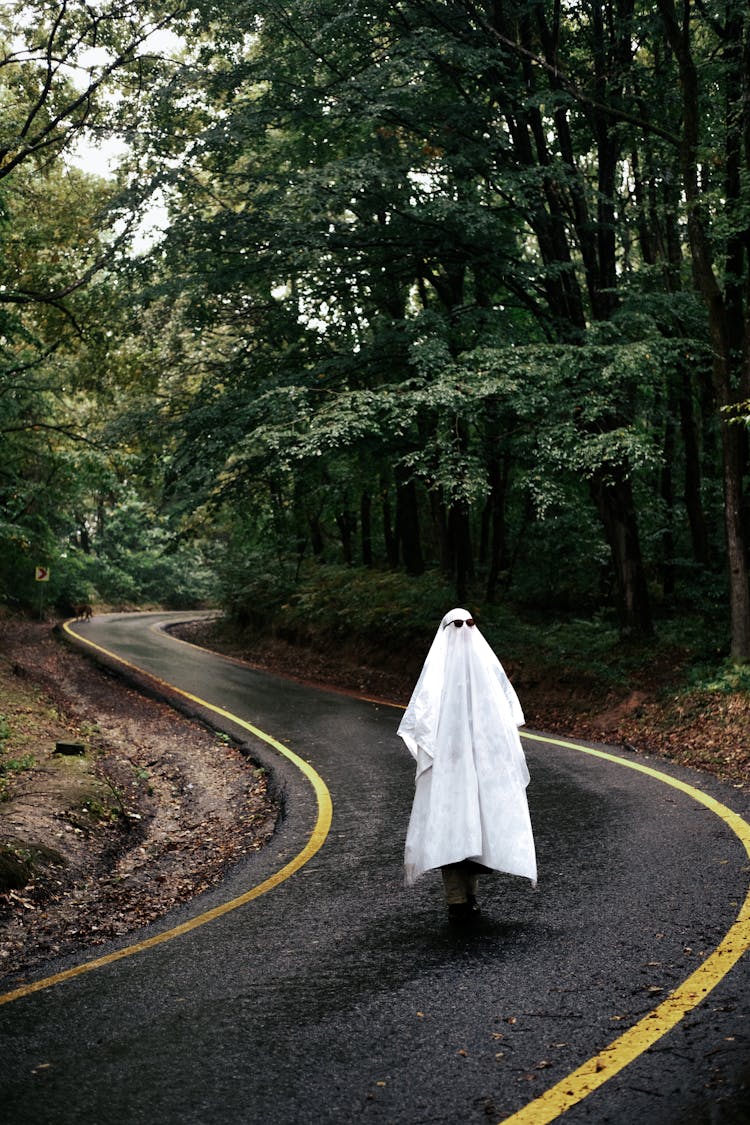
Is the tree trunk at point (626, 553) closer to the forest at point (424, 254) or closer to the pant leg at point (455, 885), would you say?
the forest at point (424, 254)

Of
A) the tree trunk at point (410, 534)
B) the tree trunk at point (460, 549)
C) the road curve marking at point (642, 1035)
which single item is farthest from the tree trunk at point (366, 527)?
the road curve marking at point (642, 1035)

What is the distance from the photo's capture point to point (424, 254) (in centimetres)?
1650

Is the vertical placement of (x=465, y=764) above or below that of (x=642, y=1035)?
above

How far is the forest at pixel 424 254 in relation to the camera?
14.0m

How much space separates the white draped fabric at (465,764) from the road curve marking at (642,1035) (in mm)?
1202

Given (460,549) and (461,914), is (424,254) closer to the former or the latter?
(460,549)

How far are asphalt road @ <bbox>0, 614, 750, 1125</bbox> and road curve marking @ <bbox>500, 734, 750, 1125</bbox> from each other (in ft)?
0.05

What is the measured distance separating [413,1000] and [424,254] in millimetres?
13904

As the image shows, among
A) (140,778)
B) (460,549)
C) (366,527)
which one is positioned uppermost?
(366,527)

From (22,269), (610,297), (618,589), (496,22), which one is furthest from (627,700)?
(22,269)

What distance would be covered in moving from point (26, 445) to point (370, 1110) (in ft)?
85.9

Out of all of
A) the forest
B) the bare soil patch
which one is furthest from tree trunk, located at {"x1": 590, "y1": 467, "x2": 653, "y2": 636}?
the bare soil patch

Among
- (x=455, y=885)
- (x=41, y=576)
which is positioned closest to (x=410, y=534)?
(x=41, y=576)

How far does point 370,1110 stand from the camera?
11.8ft
